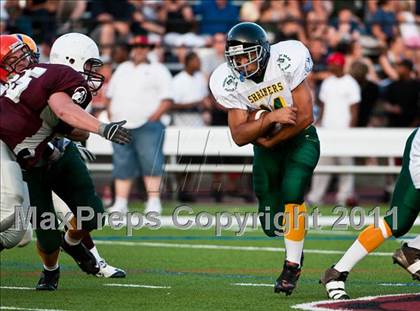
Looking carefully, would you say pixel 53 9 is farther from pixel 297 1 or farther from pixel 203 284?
pixel 203 284

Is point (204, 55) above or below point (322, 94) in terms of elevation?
above

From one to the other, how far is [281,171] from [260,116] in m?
0.49

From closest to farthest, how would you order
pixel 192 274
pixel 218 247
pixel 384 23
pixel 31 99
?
pixel 31 99
pixel 192 274
pixel 218 247
pixel 384 23

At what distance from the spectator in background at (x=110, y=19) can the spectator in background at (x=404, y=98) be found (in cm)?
409

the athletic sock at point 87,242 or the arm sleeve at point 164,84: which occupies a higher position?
the arm sleeve at point 164,84

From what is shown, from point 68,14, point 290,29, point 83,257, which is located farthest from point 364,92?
point 83,257

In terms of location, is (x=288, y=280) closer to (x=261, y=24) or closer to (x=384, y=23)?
(x=261, y=24)

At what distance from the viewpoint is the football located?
24.6ft

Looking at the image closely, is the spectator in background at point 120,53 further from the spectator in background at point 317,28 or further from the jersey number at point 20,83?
the jersey number at point 20,83

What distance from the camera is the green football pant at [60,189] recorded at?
25.6ft

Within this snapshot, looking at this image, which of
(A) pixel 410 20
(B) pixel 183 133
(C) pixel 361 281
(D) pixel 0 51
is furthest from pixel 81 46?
(A) pixel 410 20

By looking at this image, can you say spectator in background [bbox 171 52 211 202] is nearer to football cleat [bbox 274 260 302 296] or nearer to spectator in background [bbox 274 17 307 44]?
spectator in background [bbox 274 17 307 44]

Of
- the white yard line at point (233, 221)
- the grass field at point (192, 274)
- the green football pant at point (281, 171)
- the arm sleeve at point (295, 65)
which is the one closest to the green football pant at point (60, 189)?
the grass field at point (192, 274)

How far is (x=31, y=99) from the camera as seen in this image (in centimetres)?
695
